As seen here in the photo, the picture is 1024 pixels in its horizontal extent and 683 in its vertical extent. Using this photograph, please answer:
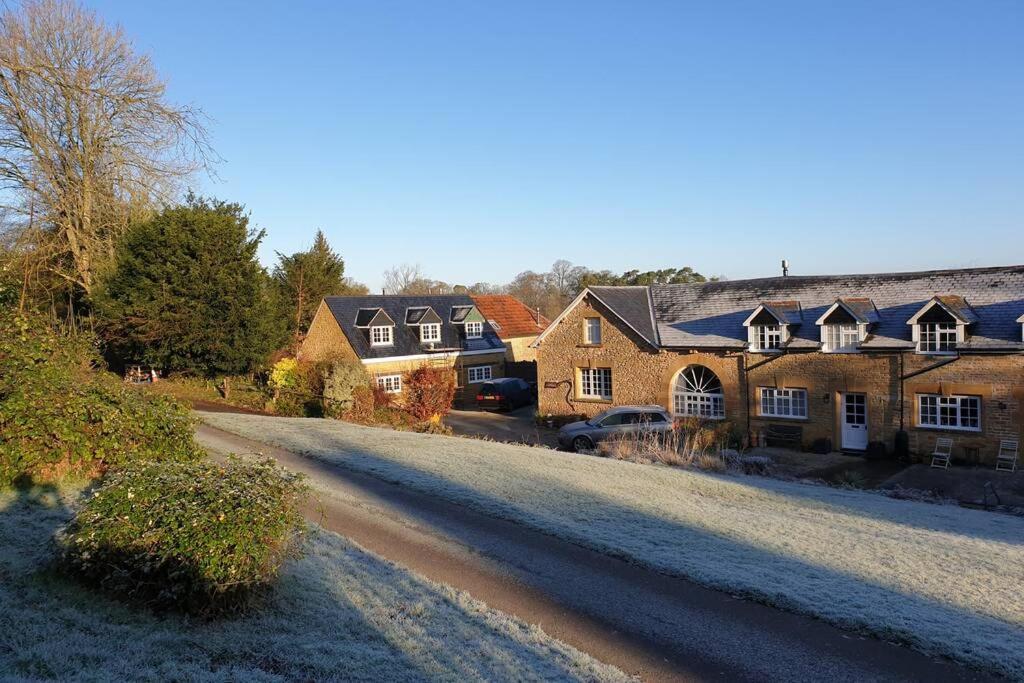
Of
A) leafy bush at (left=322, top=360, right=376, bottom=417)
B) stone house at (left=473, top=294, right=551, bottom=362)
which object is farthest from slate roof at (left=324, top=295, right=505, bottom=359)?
leafy bush at (left=322, top=360, right=376, bottom=417)

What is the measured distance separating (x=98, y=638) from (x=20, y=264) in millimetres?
23738

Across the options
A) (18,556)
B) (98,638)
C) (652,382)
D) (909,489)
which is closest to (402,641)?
(98,638)

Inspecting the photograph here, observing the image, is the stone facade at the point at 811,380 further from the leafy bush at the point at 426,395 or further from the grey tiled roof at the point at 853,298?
the leafy bush at the point at 426,395

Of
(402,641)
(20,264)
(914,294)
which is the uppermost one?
(20,264)

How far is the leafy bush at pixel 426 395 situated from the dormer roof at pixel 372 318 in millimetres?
9431

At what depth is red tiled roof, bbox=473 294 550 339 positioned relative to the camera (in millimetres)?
48594

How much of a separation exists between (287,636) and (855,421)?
24400 millimetres

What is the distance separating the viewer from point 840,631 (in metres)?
8.06

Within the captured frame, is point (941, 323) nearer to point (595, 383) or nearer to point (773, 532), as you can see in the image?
point (595, 383)

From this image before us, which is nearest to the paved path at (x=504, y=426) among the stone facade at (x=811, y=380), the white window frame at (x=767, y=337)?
the stone facade at (x=811, y=380)

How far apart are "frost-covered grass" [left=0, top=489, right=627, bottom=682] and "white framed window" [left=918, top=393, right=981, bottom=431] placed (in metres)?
21.7

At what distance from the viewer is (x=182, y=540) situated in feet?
21.4

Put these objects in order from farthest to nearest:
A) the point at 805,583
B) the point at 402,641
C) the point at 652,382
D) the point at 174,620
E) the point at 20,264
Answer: the point at 652,382 → the point at 20,264 → the point at 805,583 → the point at 402,641 → the point at 174,620

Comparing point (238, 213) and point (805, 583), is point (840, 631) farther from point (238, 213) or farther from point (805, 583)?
point (238, 213)
